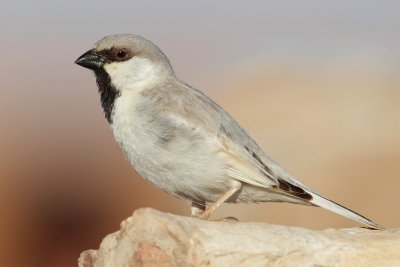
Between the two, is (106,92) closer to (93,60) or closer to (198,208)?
(93,60)

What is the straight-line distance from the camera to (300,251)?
25.9 ft

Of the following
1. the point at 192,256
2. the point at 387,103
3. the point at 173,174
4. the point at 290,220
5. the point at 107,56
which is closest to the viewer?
the point at 192,256

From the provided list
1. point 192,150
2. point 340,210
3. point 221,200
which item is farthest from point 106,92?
point 340,210

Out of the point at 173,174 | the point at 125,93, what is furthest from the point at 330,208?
the point at 125,93

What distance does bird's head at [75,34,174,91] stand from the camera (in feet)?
32.0

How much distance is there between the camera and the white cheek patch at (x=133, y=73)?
9.70 meters

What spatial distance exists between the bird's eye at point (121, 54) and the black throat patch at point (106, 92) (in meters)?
0.20

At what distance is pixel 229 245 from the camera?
7758 mm

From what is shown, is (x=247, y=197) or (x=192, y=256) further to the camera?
(x=247, y=197)

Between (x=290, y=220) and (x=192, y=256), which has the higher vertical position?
(x=192, y=256)

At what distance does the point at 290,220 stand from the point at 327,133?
2.76 metres

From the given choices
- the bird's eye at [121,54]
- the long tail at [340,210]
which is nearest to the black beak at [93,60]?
the bird's eye at [121,54]

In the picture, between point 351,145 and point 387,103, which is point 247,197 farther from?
point 387,103

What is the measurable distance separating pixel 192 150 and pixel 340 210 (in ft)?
4.77
